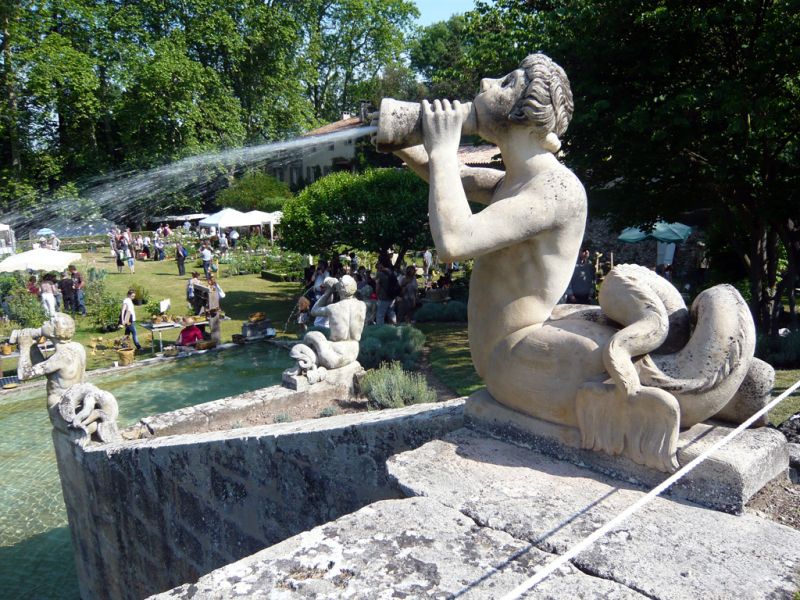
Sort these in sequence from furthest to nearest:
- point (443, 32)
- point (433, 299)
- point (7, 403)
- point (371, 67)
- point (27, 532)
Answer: point (443, 32), point (371, 67), point (433, 299), point (7, 403), point (27, 532)

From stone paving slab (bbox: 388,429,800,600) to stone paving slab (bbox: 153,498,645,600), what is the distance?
10 cm

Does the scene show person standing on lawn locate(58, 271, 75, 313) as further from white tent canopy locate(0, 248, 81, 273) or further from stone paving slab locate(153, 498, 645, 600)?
stone paving slab locate(153, 498, 645, 600)

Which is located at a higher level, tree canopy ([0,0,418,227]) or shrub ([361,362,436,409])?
tree canopy ([0,0,418,227])

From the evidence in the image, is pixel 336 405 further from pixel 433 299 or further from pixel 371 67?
pixel 371 67

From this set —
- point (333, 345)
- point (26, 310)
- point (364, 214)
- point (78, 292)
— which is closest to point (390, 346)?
point (333, 345)

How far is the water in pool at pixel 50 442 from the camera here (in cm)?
679

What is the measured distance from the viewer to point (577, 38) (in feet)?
35.0

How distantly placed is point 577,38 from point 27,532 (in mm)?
10399

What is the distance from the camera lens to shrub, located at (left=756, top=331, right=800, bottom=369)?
32.7 ft

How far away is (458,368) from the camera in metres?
11.5

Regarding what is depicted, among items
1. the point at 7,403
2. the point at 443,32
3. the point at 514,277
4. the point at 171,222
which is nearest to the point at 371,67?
the point at 443,32

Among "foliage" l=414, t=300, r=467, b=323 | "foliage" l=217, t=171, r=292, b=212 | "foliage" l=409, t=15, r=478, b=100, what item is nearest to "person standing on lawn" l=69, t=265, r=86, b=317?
"foliage" l=414, t=300, r=467, b=323

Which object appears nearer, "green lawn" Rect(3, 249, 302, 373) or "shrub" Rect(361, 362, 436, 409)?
"shrub" Rect(361, 362, 436, 409)

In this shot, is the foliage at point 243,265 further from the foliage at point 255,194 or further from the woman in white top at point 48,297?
the woman in white top at point 48,297
